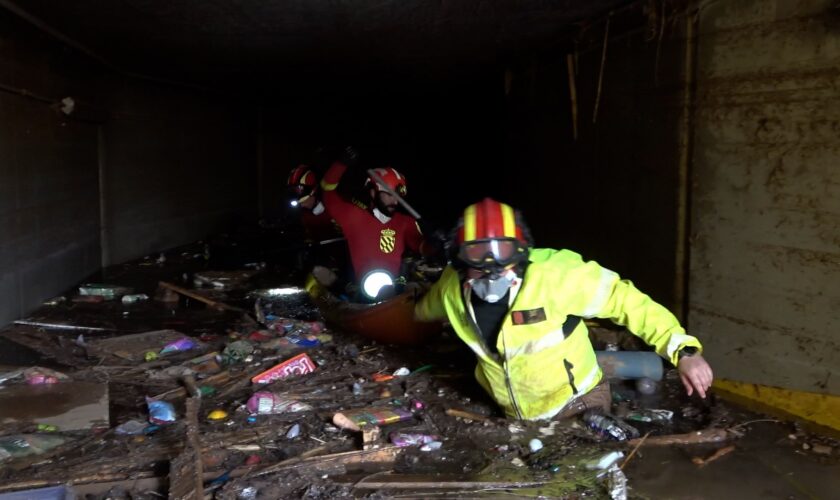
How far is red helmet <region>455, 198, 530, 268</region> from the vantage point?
338 cm

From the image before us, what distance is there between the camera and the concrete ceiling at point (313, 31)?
5707 mm

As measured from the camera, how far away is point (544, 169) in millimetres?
7723

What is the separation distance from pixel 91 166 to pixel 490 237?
6.80 meters

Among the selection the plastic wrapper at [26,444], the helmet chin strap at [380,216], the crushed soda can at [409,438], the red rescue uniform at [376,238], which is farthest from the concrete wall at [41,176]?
the crushed soda can at [409,438]

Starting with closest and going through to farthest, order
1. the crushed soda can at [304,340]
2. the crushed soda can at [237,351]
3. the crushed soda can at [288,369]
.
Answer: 1. the crushed soda can at [288,369]
2. the crushed soda can at [237,351]
3. the crushed soda can at [304,340]

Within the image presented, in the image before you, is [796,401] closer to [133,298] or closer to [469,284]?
[469,284]

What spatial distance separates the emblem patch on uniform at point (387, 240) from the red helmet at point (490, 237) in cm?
282

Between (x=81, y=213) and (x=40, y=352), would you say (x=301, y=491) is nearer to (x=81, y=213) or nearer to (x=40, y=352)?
(x=40, y=352)

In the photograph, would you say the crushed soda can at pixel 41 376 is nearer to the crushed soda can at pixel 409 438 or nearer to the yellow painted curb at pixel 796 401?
the crushed soda can at pixel 409 438

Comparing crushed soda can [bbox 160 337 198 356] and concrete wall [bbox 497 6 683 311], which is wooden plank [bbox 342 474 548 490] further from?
crushed soda can [bbox 160 337 198 356]

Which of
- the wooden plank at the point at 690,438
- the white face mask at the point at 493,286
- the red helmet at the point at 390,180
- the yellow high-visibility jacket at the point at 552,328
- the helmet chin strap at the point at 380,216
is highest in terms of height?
the red helmet at the point at 390,180

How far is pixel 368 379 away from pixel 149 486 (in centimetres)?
175

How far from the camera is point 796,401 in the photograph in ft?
13.9

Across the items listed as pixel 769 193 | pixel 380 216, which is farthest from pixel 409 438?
pixel 380 216
